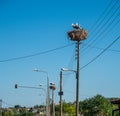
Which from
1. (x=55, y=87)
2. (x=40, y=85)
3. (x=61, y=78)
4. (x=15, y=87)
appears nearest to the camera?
(x=61, y=78)

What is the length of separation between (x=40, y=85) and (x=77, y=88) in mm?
30276

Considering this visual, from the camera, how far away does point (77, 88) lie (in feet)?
119

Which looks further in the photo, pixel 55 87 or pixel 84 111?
pixel 84 111

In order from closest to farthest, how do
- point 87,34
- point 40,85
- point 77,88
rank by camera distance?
point 87,34
point 77,88
point 40,85

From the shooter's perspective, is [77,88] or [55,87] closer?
[77,88]

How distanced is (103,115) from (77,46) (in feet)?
418

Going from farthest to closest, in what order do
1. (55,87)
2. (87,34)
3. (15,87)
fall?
(55,87), (15,87), (87,34)

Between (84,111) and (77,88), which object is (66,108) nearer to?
(84,111)

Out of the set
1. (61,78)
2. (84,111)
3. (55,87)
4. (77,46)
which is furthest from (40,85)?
(84,111)

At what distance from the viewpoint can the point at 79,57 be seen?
1441 inches

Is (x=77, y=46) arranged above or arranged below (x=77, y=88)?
above

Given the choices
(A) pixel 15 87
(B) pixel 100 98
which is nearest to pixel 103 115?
(B) pixel 100 98

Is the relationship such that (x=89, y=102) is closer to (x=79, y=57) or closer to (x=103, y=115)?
(x=103, y=115)

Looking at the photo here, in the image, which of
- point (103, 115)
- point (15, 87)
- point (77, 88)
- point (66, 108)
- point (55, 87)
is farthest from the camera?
point (66, 108)
